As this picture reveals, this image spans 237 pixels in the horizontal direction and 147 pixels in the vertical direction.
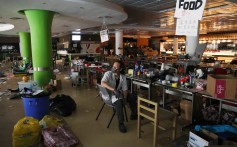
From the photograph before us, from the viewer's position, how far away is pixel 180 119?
3980 millimetres

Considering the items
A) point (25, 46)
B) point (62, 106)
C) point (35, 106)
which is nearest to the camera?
point (35, 106)

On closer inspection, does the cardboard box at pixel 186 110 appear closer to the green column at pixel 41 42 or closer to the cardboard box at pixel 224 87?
the cardboard box at pixel 224 87

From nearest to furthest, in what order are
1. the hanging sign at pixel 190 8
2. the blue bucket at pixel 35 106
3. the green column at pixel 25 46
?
the hanging sign at pixel 190 8, the blue bucket at pixel 35 106, the green column at pixel 25 46

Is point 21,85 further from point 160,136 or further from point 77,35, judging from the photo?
point 77,35

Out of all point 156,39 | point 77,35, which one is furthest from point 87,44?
point 156,39

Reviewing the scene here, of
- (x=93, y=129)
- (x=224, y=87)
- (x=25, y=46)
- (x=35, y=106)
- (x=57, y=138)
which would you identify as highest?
(x=25, y=46)

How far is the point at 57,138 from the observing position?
282 cm

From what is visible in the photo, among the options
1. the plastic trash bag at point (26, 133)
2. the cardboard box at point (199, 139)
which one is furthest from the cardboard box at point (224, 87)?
the plastic trash bag at point (26, 133)

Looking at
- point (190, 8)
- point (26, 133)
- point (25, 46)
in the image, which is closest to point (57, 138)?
point (26, 133)

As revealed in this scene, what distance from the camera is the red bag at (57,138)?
2.76 m

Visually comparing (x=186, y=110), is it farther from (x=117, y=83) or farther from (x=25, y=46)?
(x=25, y=46)

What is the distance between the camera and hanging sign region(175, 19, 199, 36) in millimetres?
2334

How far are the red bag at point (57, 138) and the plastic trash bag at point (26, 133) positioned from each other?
14cm

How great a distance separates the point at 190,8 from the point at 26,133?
2868 millimetres
